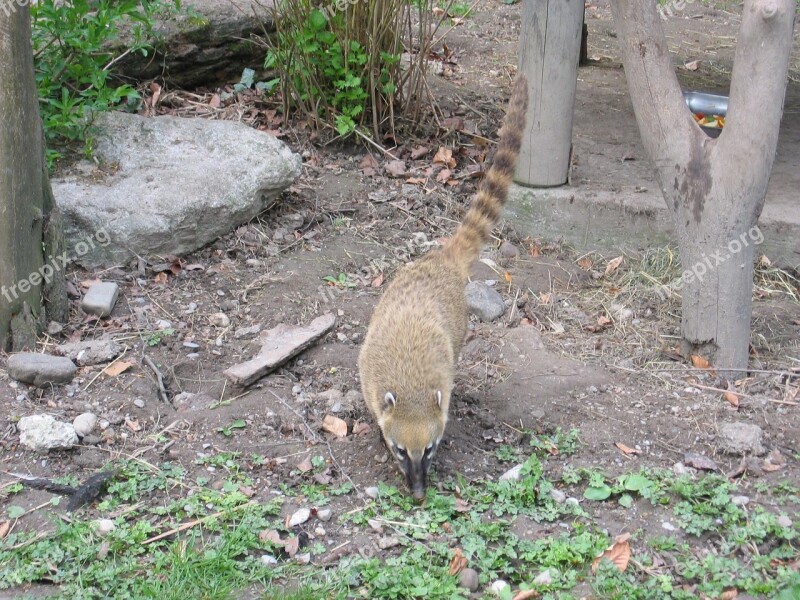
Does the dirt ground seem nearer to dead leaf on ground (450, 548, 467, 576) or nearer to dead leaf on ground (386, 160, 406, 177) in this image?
dead leaf on ground (386, 160, 406, 177)

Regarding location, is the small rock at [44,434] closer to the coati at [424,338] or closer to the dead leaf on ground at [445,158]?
the coati at [424,338]

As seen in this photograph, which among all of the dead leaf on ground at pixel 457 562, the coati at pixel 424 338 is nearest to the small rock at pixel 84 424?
the coati at pixel 424 338

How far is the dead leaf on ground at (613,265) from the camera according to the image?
228 inches

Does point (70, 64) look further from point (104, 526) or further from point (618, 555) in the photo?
point (618, 555)

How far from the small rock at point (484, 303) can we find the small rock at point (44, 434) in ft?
7.74

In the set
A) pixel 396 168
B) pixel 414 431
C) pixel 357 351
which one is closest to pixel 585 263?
pixel 396 168

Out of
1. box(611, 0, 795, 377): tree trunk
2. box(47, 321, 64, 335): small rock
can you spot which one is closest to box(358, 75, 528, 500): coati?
box(611, 0, 795, 377): tree trunk

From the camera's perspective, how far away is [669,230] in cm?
583

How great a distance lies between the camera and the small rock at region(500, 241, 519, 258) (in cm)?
593

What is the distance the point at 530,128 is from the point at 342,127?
154cm

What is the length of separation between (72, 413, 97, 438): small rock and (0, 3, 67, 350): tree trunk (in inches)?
28.9

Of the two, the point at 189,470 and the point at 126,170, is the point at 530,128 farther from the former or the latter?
the point at 189,470

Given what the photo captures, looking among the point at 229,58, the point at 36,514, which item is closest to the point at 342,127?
the point at 229,58

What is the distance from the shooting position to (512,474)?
3.86m
